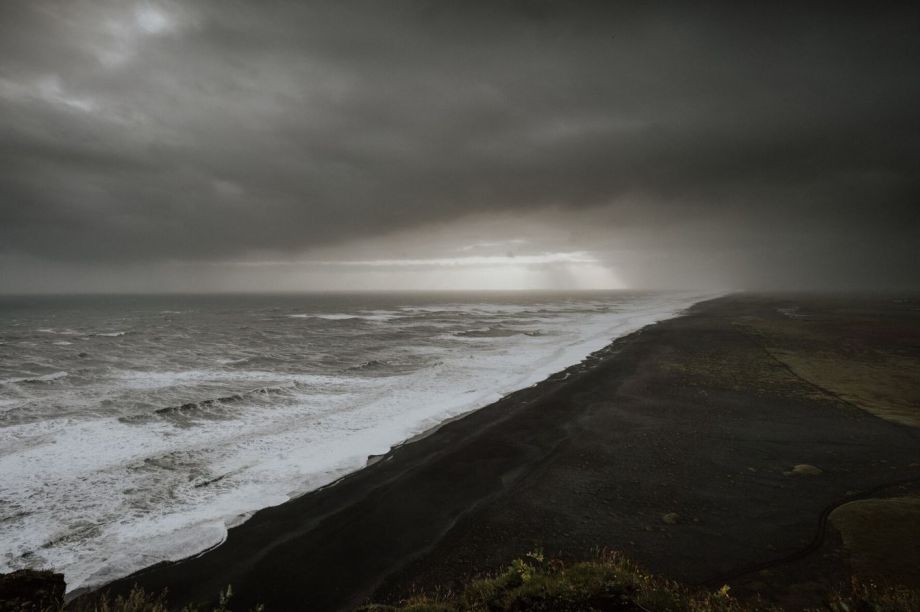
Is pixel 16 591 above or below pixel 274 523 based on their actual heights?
above

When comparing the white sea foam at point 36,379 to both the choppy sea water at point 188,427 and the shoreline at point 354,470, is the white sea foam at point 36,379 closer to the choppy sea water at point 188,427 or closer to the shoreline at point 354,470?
the choppy sea water at point 188,427

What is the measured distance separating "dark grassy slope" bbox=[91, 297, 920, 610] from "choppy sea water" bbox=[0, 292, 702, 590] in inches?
65.7

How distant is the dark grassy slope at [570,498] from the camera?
34.2ft

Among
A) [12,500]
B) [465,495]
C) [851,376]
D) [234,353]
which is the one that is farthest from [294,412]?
[851,376]

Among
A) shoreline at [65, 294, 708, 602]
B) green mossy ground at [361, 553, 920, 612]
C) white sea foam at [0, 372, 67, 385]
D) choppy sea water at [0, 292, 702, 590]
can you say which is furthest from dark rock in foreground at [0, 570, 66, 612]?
white sea foam at [0, 372, 67, 385]

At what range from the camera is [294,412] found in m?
24.6

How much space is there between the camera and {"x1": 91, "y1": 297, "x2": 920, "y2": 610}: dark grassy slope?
10.4 m

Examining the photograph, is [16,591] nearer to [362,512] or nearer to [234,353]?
[362,512]

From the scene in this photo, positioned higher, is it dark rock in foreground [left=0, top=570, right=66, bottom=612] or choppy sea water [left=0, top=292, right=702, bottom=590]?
dark rock in foreground [left=0, top=570, right=66, bottom=612]

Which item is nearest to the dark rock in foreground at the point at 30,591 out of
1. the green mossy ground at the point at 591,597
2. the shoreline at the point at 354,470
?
the shoreline at the point at 354,470

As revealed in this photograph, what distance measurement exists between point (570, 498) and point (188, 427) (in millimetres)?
19565

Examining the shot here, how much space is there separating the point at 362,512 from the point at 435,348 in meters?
35.3

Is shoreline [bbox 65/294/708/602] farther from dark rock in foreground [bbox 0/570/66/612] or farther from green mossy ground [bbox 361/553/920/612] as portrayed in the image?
green mossy ground [bbox 361/553/920/612]

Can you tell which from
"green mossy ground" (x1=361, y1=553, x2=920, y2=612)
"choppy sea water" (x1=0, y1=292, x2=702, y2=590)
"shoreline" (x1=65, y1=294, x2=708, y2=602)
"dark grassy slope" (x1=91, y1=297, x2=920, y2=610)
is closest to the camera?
"green mossy ground" (x1=361, y1=553, x2=920, y2=612)
